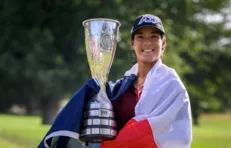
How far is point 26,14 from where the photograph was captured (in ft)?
61.8

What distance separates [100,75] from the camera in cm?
322

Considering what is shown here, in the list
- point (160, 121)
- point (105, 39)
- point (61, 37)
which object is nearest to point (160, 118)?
point (160, 121)

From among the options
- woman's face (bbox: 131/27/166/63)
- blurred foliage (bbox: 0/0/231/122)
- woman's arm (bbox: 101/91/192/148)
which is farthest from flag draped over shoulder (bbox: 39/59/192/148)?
blurred foliage (bbox: 0/0/231/122)

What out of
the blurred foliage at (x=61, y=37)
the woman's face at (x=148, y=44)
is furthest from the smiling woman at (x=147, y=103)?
the blurred foliage at (x=61, y=37)

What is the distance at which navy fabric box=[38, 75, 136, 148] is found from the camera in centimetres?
312

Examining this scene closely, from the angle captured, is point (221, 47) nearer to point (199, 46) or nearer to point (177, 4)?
point (199, 46)

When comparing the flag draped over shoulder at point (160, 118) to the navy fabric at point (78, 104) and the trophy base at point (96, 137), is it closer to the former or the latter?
the trophy base at point (96, 137)

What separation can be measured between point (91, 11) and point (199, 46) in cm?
718

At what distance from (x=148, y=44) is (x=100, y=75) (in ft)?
1.11

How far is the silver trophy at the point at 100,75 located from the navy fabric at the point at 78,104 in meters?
0.03

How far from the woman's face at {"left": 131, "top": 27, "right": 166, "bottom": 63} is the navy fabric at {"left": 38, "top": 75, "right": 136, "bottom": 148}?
0.55 feet

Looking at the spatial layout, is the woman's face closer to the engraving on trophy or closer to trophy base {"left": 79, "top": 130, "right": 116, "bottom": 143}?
the engraving on trophy

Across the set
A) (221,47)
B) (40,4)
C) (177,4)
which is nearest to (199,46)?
(221,47)

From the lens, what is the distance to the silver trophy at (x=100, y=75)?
301cm
